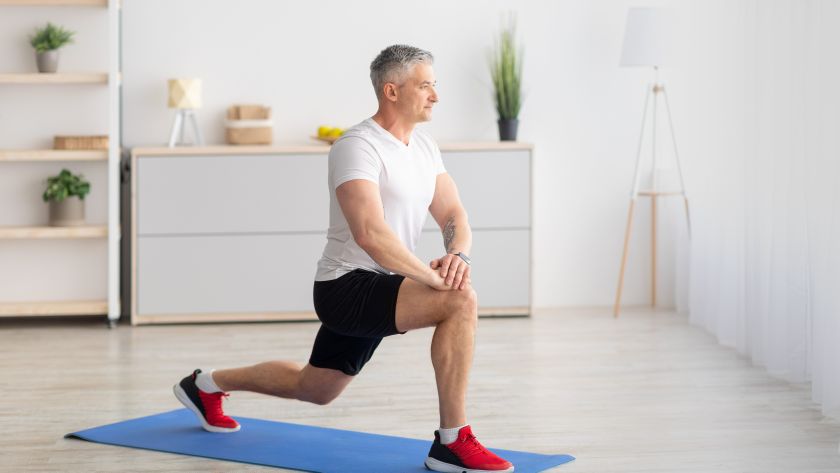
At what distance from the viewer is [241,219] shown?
6.20 m

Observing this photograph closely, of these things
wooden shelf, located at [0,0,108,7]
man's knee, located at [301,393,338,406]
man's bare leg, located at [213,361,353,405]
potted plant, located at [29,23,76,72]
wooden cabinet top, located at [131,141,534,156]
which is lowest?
→ man's knee, located at [301,393,338,406]

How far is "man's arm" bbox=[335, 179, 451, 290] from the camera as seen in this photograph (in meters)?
3.27

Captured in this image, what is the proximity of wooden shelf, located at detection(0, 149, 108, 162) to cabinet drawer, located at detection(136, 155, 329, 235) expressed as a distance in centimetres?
21

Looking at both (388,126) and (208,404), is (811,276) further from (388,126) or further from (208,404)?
(208,404)

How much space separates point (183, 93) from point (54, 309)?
4.08 ft

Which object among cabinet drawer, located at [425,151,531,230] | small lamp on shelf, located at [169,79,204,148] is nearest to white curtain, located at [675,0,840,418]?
cabinet drawer, located at [425,151,531,230]

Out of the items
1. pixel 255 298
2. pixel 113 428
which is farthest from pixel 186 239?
pixel 113 428

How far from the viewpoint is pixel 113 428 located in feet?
12.9

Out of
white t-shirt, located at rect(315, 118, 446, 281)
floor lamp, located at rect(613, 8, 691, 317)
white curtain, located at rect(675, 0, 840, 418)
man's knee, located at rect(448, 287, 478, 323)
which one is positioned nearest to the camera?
man's knee, located at rect(448, 287, 478, 323)

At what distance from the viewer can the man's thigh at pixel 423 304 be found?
326 cm

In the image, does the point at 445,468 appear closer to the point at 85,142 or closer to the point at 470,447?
the point at 470,447

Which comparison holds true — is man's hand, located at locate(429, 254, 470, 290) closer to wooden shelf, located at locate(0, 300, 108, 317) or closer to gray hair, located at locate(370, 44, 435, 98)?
gray hair, located at locate(370, 44, 435, 98)

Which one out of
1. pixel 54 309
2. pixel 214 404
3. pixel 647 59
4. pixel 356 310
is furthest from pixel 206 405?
pixel 647 59

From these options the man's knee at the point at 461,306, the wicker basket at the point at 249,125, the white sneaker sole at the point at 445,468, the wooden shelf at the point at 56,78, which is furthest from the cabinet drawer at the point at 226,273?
the man's knee at the point at 461,306
